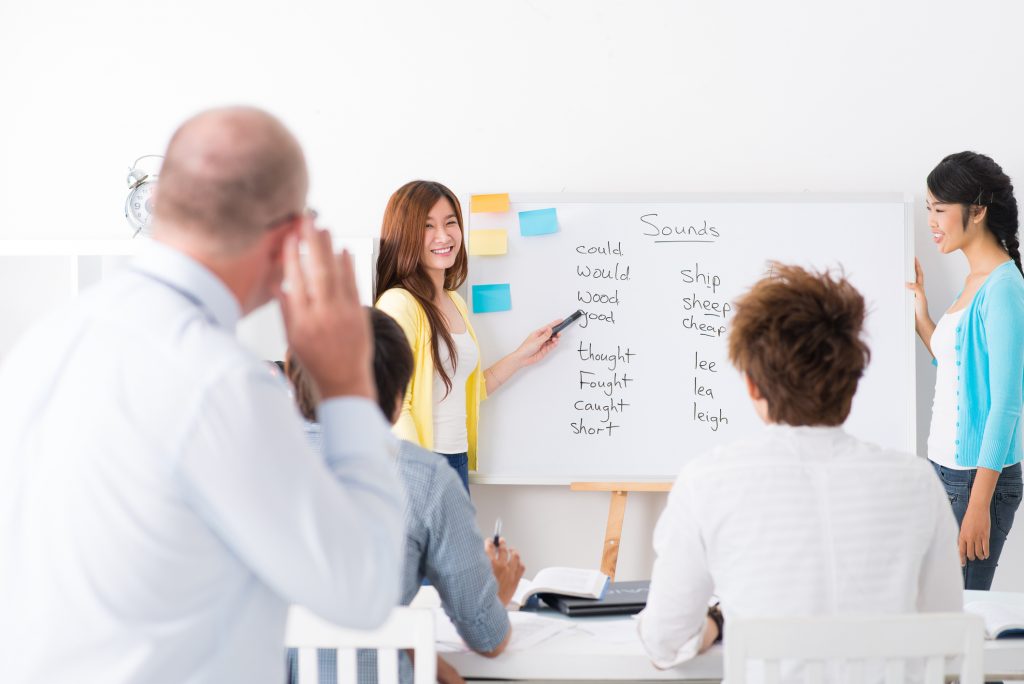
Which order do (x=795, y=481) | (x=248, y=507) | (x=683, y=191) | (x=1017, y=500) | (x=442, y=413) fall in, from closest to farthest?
(x=248, y=507), (x=795, y=481), (x=1017, y=500), (x=442, y=413), (x=683, y=191)

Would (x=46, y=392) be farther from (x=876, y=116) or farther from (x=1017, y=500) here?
(x=876, y=116)

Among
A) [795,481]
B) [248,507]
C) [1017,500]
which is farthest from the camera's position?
[1017,500]

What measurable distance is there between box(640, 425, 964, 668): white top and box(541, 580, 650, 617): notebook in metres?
0.39

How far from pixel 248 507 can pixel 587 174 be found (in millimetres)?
2644

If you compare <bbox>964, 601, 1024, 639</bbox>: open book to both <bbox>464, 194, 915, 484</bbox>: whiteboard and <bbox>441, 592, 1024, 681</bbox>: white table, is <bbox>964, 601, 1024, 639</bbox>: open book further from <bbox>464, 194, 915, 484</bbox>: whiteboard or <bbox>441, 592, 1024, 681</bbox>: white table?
<bbox>464, 194, 915, 484</bbox>: whiteboard

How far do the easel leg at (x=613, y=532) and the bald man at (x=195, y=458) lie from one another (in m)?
2.27

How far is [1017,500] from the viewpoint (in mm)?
2742

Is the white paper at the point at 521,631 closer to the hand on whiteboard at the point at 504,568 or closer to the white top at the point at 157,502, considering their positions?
the hand on whiteboard at the point at 504,568

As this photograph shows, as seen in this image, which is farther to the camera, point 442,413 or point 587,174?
point 587,174

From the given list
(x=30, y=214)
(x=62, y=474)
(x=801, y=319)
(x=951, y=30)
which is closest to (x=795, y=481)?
(x=801, y=319)

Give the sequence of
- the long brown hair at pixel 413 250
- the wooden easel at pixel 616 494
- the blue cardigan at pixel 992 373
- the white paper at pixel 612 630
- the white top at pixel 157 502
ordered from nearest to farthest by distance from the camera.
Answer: the white top at pixel 157 502 → the white paper at pixel 612 630 → the blue cardigan at pixel 992 373 → the long brown hair at pixel 413 250 → the wooden easel at pixel 616 494

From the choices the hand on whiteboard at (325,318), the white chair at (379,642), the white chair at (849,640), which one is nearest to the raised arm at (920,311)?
the white chair at (849,640)

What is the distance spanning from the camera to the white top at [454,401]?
2986mm

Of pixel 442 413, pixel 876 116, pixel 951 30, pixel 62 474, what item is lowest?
pixel 442 413
